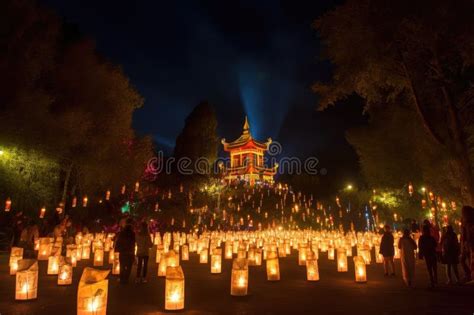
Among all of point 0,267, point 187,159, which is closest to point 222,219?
point 187,159

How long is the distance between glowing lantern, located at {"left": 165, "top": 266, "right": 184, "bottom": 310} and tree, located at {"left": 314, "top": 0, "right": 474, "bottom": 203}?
31.6 feet

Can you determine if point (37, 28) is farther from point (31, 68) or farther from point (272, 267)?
point (272, 267)

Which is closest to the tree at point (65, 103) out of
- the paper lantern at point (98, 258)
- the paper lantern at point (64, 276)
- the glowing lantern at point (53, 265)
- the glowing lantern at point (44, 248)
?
the glowing lantern at point (44, 248)

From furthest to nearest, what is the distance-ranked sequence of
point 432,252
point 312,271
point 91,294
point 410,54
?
point 410,54 → point 312,271 → point 432,252 → point 91,294

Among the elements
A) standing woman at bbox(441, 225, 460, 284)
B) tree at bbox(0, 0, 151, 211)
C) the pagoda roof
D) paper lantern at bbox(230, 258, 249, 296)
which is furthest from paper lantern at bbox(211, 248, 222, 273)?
the pagoda roof

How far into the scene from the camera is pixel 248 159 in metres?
63.3

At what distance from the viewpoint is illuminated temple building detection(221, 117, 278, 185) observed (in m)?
60.6

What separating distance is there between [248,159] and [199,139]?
31452 mm

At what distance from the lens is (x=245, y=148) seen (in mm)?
63688

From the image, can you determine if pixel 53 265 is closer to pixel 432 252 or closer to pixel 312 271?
pixel 312 271

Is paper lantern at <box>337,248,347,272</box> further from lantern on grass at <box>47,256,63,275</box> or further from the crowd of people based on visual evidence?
lantern on grass at <box>47,256,63,275</box>

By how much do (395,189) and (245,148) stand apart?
37.0 m

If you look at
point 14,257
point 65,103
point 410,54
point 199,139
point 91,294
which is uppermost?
point 199,139

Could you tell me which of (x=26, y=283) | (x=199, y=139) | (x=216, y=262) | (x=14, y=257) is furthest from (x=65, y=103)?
(x=26, y=283)
